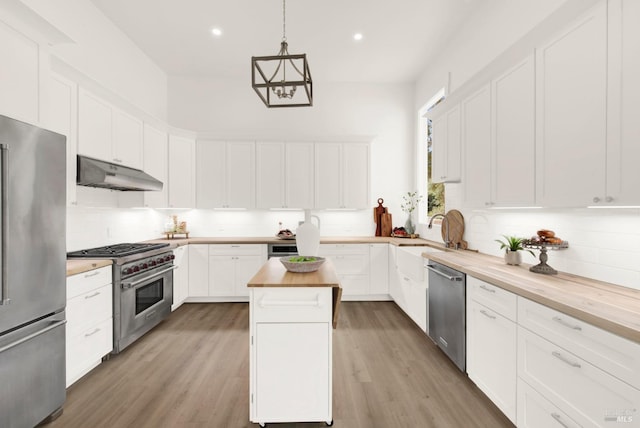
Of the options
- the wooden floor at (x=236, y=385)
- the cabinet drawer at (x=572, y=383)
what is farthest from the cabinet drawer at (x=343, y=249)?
the cabinet drawer at (x=572, y=383)

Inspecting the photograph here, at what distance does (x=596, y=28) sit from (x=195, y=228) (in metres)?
5.26

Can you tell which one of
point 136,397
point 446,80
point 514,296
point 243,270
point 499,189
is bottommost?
point 136,397

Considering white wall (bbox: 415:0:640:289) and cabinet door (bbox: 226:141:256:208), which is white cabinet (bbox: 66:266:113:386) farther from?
white wall (bbox: 415:0:640:289)

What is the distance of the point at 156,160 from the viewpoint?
4.21m

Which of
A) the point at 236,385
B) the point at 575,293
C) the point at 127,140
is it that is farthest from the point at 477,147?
the point at 127,140

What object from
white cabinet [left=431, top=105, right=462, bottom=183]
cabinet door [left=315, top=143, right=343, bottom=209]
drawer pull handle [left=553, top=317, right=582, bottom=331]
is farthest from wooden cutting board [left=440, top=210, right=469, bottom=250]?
drawer pull handle [left=553, top=317, right=582, bottom=331]

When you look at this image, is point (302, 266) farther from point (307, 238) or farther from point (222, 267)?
point (222, 267)

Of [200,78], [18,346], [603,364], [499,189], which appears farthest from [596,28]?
[200,78]

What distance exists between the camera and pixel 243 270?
4.60 m

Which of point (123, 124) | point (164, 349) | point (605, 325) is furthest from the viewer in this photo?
point (123, 124)

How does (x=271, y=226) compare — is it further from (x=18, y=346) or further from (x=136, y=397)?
(x=18, y=346)

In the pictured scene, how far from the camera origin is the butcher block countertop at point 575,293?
1.28 m

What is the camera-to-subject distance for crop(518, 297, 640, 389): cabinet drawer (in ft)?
3.90

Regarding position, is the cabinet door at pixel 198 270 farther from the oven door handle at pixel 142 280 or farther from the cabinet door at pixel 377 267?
the cabinet door at pixel 377 267
